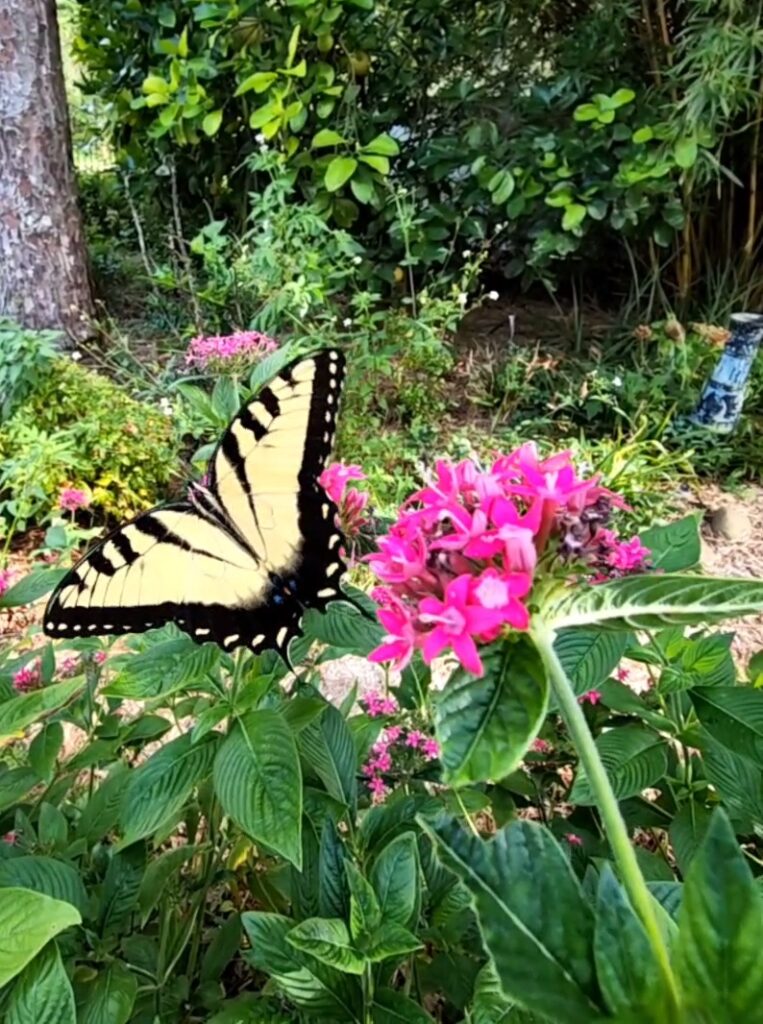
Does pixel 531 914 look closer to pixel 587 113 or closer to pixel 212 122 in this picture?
pixel 587 113

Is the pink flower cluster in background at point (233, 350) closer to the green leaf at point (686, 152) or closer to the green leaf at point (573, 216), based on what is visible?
the green leaf at point (573, 216)

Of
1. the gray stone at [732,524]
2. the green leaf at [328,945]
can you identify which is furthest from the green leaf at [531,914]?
the gray stone at [732,524]

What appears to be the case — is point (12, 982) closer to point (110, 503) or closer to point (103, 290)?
point (110, 503)

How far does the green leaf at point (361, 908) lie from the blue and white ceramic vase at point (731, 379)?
2.26 meters

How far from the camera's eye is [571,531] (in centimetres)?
44

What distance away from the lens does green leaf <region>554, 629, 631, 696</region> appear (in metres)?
0.71

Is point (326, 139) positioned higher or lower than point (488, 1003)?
higher

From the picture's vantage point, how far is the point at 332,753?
0.77 m

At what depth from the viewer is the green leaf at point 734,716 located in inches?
27.7

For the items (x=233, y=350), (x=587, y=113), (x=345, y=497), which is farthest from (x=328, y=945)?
(x=587, y=113)

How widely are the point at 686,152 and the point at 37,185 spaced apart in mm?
1903

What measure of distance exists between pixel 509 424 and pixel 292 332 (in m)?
0.75

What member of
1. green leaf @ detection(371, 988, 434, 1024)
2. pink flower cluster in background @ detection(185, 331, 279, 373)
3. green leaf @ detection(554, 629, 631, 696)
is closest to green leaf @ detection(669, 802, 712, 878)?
green leaf @ detection(554, 629, 631, 696)

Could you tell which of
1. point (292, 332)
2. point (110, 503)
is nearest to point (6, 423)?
point (110, 503)
